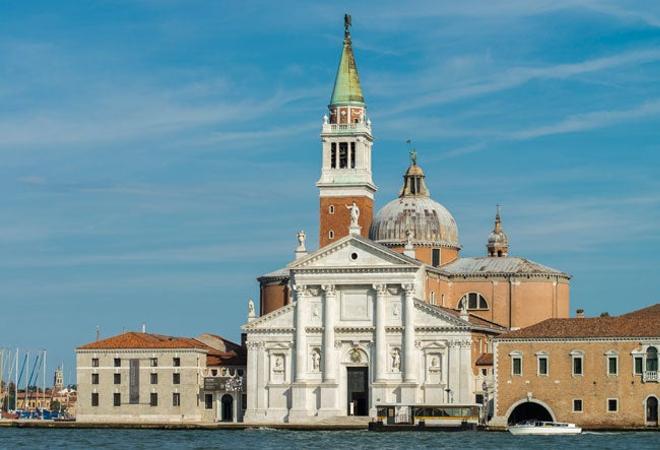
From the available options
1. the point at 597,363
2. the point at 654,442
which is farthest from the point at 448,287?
the point at 654,442

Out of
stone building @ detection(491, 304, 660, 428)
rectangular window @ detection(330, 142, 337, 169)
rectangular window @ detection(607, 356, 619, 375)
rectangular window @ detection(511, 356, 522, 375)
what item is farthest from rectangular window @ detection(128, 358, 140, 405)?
rectangular window @ detection(607, 356, 619, 375)

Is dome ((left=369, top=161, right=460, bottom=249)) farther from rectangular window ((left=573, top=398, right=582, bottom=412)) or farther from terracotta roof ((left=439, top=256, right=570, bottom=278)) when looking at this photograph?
rectangular window ((left=573, top=398, right=582, bottom=412))

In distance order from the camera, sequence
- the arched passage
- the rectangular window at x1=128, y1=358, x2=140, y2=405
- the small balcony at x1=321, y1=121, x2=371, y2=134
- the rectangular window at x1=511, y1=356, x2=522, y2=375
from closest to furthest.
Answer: the rectangular window at x1=511, y1=356, x2=522, y2=375
the arched passage
the rectangular window at x1=128, y1=358, x2=140, y2=405
the small balcony at x1=321, y1=121, x2=371, y2=134

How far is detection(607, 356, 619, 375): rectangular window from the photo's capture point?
255ft

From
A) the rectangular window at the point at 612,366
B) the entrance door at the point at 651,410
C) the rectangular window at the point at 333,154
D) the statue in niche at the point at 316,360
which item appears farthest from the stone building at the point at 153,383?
the entrance door at the point at 651,410

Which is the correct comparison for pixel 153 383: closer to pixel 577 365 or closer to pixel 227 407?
pixel 227 407

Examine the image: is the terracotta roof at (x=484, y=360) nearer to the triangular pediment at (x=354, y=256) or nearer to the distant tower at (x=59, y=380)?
the triangular pediment at (x=354, y=256)

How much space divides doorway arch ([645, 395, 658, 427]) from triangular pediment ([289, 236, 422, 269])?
523 inches

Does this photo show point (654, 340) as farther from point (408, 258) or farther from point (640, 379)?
point (408, 258)

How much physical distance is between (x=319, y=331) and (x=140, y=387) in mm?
9621

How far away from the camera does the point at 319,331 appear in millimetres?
85438

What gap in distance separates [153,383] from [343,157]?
15.2 metres

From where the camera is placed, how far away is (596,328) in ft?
258

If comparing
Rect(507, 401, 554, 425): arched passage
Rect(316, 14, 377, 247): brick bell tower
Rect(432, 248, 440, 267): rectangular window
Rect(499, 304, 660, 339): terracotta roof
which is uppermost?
Rect(316, 14, 377, 247): brick bell tower
